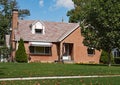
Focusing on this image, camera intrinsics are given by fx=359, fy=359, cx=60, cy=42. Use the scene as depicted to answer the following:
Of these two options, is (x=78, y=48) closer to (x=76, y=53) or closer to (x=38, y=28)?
(x=76, y=53)

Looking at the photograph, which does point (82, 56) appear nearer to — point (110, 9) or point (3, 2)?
point (110, 9)

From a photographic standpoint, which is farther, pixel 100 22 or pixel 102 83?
pixel 100 22

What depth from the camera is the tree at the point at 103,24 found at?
37.7m

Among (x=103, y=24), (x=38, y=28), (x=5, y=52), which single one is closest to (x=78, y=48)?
(x=38, y=28)

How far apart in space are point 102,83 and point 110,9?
22.4 meters

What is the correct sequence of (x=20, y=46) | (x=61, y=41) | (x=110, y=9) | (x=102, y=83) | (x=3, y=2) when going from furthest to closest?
(x=3, y=2), (x=61, y=41), (x=20, y=46), (x=110, y=9), (x=102, y=83)

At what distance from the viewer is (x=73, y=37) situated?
52312 millimetres

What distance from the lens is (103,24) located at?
3794 cm

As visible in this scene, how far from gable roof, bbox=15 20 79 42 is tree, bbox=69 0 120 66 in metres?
11.4

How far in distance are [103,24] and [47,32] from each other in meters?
16.5

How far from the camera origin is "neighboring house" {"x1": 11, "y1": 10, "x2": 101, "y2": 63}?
168 ft

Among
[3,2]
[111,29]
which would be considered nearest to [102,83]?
[111,29]

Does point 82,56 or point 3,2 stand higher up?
point 3,2

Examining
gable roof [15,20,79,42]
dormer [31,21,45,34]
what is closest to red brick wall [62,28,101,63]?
gable roof [15,20,79,42]
